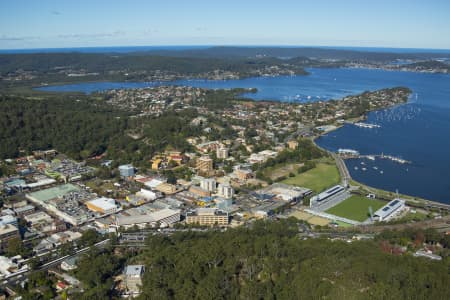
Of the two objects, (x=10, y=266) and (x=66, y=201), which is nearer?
(x=10, y=266)

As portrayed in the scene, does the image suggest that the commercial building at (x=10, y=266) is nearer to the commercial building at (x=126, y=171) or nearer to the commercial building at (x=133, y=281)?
the commercial building at (x=133, y=281)

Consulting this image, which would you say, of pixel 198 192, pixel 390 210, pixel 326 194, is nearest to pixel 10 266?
pixel 198 192

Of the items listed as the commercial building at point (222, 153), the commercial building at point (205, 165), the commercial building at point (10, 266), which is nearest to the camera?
the commercial building at point (10, 266)

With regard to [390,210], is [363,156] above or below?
above

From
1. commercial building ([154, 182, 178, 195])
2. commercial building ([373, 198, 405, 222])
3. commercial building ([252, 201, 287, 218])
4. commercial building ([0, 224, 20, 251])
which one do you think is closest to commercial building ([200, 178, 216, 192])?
commercial building ([154, 182, 178, 195])

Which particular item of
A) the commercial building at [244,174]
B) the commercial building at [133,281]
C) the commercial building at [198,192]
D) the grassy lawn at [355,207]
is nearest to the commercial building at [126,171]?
the commercial building at [198,192]

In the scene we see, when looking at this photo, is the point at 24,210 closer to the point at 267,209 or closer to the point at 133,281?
the point at 133,281
